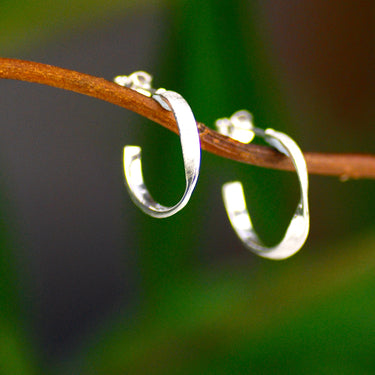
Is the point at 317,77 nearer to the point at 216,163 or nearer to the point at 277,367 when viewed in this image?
the point at 216,163

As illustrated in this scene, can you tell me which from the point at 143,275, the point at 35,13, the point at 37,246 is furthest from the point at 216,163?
the point at 37,246

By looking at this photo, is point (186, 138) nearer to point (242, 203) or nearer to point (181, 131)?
point (181, 131)

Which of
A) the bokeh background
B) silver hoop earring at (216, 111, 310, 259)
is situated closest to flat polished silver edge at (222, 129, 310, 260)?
silver hoop earring at (216, 111, 310, 259)

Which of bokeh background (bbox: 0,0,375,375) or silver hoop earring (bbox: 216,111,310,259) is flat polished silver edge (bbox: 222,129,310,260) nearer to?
silver hoop earring (bbox: 216,111,310,259)

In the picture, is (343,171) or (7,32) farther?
(7,32)

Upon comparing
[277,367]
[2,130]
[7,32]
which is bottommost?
[277,367]

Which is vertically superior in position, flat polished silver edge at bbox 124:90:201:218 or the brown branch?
the brown branch
